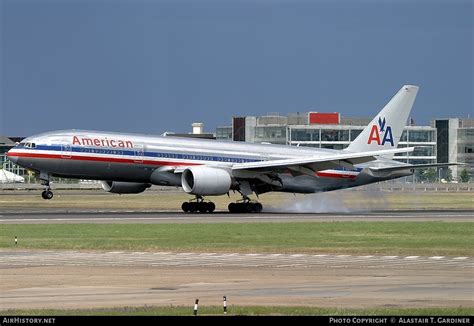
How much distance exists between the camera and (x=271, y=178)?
68000 millimetres

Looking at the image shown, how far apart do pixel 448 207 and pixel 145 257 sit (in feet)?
157

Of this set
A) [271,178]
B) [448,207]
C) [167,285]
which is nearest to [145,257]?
[167,285]

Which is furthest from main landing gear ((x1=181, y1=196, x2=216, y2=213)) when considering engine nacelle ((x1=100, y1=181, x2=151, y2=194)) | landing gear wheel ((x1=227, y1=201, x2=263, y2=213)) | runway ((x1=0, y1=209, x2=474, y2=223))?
engine nacelle ((x1=100, y1=181, x2=151, y2=194))

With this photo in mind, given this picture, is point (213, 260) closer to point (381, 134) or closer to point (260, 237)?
point (260, 237)

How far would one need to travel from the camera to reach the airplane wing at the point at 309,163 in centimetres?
6600

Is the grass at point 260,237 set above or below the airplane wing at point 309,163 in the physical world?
below

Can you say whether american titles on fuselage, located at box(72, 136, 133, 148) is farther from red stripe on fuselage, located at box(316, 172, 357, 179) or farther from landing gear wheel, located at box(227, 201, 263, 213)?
red stripe on fuselage, located at box(316, 172, 357, 179)

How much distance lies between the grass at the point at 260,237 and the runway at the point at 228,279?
263 cm

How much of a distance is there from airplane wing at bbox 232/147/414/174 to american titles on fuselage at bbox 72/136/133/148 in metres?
7.29

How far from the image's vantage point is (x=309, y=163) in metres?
66.8

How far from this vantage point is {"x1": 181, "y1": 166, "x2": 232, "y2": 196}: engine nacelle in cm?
6369

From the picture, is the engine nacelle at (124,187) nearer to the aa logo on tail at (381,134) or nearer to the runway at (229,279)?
the aa logo on tail at (381,134)

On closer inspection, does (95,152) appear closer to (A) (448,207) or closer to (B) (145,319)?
(A) (448,207)

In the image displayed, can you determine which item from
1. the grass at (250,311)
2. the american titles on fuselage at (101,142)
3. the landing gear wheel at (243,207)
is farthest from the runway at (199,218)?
the grass at (250,311)
